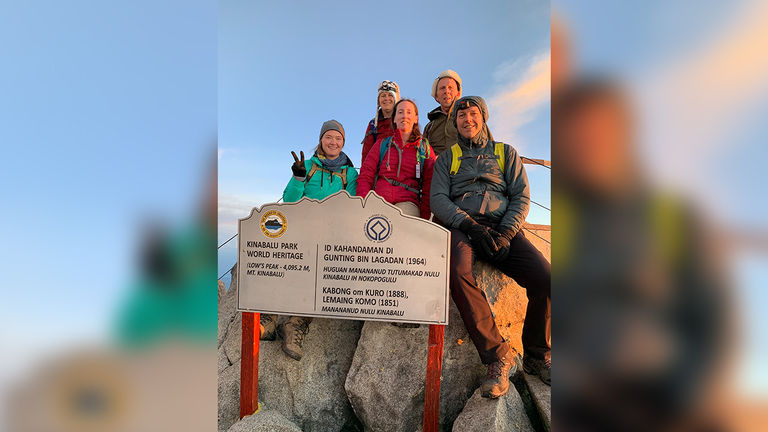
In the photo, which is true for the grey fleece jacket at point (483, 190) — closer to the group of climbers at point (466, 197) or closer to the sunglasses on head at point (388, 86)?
the group of climbers at point (466, 197)

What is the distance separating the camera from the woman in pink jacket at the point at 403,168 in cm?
388

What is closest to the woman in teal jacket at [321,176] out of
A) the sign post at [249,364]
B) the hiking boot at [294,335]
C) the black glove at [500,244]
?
the hiking boot at [294,335]

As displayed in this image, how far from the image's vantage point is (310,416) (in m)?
4.05

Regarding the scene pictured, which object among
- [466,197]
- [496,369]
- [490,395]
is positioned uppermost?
[466,197]

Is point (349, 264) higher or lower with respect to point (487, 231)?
lower

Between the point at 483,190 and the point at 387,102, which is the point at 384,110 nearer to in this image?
the point at 387,102

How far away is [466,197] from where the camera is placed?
3543 millimetres

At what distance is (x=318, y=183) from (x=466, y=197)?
1.52 metres

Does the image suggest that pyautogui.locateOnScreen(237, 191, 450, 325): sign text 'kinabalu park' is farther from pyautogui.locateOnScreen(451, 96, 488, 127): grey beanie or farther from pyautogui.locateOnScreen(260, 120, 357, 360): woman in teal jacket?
pyautogui.locateOnScreen(451, 96, 488, 127): grey beanie

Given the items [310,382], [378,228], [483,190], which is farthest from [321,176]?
[310,382]

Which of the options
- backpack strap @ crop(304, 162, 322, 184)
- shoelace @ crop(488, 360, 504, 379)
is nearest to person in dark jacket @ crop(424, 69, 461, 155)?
backpack strap @ crop(304, 162, 322, 184)

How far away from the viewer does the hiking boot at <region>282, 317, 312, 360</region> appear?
4031 mm
